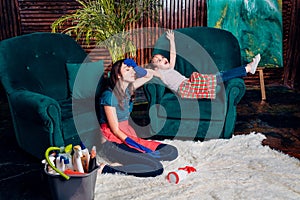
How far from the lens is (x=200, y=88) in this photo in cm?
347

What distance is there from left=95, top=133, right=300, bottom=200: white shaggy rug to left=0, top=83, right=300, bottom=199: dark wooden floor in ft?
1.20

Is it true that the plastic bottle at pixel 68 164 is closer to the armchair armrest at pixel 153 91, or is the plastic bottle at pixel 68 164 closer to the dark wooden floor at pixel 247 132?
the dark wooden floor at pixel 247 132

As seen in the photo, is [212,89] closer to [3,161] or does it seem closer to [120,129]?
[120,129]

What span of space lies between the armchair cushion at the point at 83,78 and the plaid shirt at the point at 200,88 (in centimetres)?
84

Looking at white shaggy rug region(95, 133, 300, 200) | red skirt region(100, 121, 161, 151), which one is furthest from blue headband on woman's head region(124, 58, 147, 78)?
white shaggy rug region(95, 133, 300, 200)

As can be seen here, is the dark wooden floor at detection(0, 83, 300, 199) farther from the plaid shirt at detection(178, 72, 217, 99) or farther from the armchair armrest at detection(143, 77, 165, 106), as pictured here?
the armchair armrest at detection(143, 77, 165, 106)

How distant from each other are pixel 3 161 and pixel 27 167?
290 mm

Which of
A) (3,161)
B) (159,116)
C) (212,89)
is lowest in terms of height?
(3,161)

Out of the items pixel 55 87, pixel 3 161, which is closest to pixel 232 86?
pixel 55 87

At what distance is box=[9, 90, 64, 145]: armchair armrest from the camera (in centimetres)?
278

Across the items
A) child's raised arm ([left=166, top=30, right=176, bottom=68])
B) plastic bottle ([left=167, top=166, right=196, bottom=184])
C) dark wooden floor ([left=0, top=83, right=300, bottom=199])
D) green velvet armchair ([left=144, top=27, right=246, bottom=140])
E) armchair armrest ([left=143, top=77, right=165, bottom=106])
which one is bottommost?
dark wooden floor ([left=0, top=83, right=300, bottom=199])

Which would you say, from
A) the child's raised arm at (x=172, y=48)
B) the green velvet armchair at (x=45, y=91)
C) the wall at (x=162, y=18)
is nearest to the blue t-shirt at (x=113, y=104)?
the green velvet armchair at (x=45, y=91)

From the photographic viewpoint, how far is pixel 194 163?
304 cm

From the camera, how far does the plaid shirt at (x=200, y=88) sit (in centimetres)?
346
